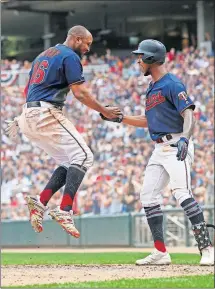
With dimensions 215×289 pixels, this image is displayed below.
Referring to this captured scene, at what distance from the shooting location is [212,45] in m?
26.1

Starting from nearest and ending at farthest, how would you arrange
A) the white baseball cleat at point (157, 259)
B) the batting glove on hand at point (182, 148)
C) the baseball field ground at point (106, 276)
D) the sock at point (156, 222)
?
the baseball field ground at point (106, 276) → the batting glove on hand at point (182, 148) → the white baseball cleat at point (157, 259) → the sock at point (156, 222)

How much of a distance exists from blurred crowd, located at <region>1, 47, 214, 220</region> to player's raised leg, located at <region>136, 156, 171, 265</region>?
900 cm

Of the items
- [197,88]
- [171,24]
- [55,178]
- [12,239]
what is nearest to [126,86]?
[197,88]

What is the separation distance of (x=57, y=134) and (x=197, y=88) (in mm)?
13367

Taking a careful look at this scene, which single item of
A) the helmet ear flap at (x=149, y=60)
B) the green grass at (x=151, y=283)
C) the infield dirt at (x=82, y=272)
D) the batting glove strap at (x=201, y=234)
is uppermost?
the helmet ear flap at (x=149, y=60)

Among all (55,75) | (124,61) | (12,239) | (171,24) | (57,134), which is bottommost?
(12,239)

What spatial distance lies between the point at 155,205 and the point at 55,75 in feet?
5.47

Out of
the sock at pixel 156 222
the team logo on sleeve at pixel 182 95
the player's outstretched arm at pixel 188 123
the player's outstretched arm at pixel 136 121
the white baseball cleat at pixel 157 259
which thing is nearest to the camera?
the player's outstretched arm at pixel 188 123

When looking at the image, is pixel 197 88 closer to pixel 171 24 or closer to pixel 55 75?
pixel 171 24

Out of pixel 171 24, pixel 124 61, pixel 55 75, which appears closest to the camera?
pixel 55 75

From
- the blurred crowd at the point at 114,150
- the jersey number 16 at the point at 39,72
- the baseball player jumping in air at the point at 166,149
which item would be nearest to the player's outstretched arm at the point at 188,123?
the baseball player jumping in air at the point at 166,149

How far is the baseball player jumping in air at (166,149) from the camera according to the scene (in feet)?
27.2

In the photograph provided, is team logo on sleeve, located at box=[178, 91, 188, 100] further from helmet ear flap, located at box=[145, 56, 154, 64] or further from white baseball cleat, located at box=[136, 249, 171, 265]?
white baseball cleat, located at box=[136, 249, 171, 265]

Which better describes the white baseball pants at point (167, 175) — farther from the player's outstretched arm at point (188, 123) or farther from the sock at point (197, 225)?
the player's outstretched arm at point (188, 123)
